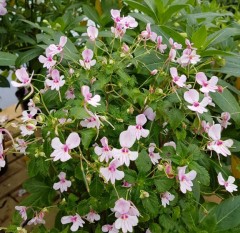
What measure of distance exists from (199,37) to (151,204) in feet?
1.30

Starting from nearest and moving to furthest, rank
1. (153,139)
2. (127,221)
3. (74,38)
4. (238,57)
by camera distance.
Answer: (127,221) → (153,139) → (238,57) → (74,38)

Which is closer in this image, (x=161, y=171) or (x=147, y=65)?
(x=161, y=171)

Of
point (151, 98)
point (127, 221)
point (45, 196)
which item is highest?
point (151, 98)

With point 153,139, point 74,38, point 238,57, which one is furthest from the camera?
point 74,38

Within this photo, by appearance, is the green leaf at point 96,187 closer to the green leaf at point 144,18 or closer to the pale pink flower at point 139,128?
the pale pink flower at point 139,128

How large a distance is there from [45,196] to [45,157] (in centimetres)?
18

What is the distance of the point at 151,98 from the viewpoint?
2.10 ft

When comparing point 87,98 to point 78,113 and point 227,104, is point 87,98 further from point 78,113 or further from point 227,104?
point 227,104

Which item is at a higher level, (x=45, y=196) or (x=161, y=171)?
(x=161, y=171)

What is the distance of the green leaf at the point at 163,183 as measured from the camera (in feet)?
2.04

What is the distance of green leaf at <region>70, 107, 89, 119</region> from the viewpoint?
1.90 ft

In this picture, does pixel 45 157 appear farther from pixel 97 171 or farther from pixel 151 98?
pixel 151 98

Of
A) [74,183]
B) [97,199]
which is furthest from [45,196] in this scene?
[97,199]

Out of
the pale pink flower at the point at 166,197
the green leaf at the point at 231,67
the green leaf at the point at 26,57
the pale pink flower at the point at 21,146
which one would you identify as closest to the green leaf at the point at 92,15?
the green leaf at the point at 26,57
